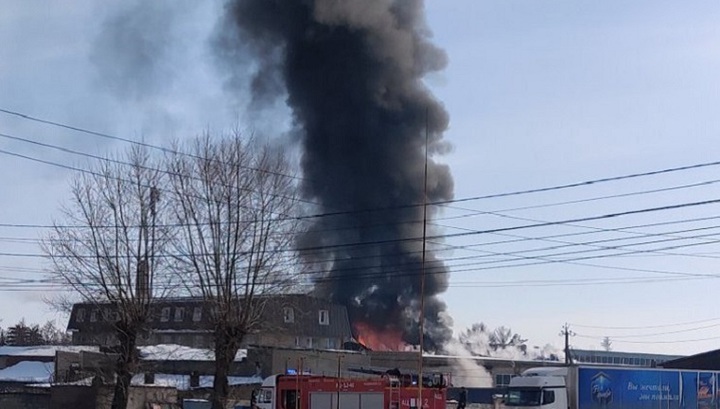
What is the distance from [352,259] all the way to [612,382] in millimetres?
44154

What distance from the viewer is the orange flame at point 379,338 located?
3349 inches

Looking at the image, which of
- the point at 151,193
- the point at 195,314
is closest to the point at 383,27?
the point at 195,314

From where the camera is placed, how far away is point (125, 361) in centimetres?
4050

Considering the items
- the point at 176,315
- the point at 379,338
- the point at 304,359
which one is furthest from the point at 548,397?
the point at 379,338

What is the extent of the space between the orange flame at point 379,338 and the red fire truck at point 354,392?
48997mm

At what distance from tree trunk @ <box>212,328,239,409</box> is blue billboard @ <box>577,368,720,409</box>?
14196 mm

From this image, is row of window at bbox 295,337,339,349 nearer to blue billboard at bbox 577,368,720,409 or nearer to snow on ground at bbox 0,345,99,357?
snow on ground at bbox 0,345,99,357

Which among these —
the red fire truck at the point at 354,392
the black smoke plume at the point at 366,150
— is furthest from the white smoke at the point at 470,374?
the red fire truck at the point at 354,392

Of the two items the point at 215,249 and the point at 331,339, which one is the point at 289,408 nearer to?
the point at 215,249

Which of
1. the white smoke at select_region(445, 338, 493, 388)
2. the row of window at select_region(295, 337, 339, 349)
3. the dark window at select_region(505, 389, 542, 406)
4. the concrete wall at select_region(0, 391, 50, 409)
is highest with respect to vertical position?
the row of window at select_region(295, 337, 339, 349)

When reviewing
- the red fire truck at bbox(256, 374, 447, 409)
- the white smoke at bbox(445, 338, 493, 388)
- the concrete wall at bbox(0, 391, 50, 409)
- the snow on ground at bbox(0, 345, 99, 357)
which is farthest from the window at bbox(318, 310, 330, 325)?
the red fire truck at bbox(256, 374, 447, 409)

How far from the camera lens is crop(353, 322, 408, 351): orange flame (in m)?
85.1

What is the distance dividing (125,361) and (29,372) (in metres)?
28.6

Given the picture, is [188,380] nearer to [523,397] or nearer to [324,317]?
[324,317]
